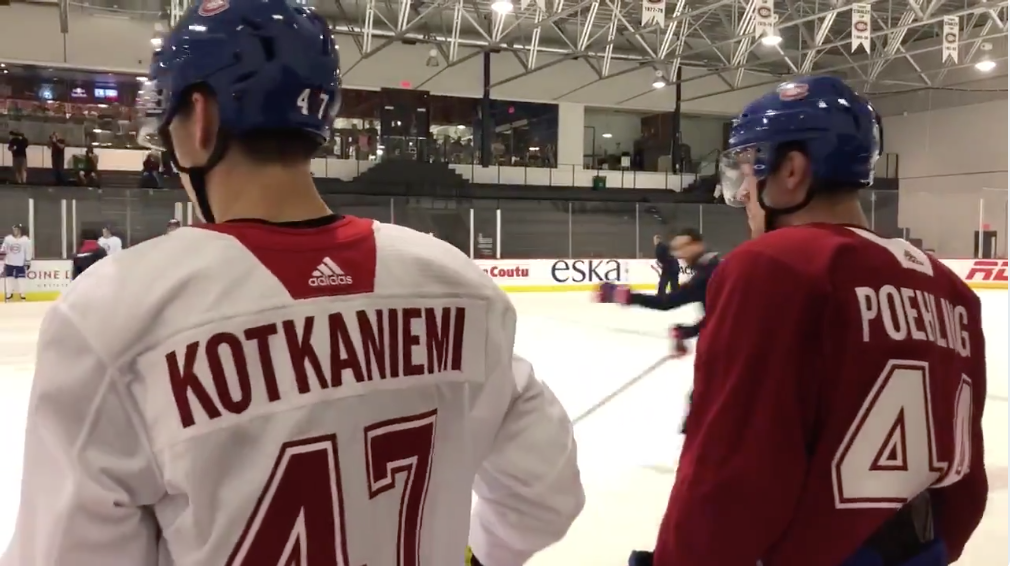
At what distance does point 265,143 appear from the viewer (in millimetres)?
975

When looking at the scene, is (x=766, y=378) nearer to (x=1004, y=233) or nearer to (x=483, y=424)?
(x=483, y=424)

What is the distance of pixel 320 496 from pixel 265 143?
38 centimetres

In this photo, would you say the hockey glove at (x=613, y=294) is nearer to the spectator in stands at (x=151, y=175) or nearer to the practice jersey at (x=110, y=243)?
the practice jersey at (x=110, y=243)

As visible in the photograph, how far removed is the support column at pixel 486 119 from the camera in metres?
21.9

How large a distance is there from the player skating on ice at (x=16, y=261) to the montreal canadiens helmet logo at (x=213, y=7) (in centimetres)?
1339

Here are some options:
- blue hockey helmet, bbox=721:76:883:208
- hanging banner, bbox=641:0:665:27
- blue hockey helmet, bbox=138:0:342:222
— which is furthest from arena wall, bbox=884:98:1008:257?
blue hockey helmet, bbox=138:0:342:222

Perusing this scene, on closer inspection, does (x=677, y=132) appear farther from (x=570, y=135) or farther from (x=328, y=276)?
(x=328, y=276)

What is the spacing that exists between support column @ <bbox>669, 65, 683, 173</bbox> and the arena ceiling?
0.20m

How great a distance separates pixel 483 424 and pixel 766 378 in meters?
0.36

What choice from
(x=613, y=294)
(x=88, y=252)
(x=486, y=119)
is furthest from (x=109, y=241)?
(x=613, y=294)

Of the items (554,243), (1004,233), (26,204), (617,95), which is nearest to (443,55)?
(617,95)

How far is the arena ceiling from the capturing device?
56.0ft

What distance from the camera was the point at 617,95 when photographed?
A: 23391mm

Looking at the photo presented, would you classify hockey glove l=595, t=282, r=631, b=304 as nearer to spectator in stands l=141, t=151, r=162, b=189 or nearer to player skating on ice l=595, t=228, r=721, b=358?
player skating on ice l=595, t=228, r=721, b=358
